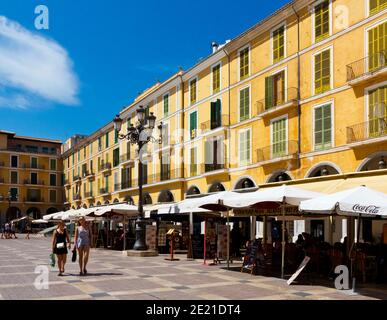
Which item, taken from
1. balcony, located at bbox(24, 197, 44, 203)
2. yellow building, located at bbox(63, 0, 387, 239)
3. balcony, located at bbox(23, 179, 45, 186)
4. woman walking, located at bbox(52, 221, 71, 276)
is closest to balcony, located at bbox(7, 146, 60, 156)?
balcony, located at bbox(23, 179, 45, 186)

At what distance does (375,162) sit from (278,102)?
6340 millimetres

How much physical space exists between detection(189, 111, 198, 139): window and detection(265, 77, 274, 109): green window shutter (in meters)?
8.60

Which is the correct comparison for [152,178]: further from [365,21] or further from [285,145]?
[365,21]

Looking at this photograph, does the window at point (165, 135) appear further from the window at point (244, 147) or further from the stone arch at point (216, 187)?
the window at point (244, 147)

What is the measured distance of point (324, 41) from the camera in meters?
23.1

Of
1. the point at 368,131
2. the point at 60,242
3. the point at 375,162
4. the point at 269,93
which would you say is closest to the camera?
the point at 60,242

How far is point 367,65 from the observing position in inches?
805

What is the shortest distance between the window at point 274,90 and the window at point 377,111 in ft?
19.7

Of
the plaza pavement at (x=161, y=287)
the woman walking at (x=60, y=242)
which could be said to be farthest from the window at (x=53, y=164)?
the woman walking at (x=60, y=242)

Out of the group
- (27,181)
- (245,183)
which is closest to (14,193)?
(27,181)

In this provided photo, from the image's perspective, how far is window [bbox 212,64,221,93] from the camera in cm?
3194

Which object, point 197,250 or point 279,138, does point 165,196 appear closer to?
point 279,138
